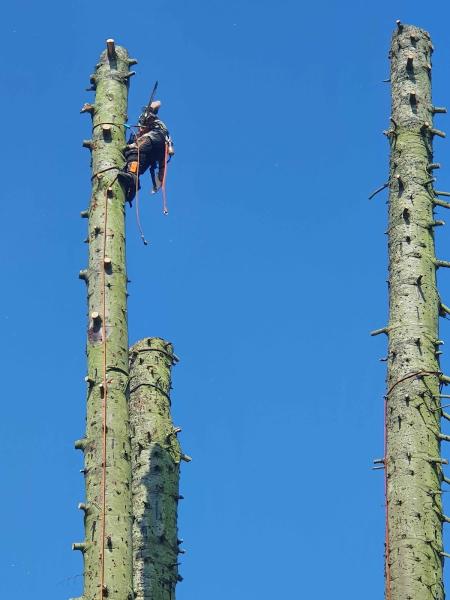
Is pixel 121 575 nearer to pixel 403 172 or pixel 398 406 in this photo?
pixel 398 406

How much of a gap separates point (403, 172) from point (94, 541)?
4.50 metres

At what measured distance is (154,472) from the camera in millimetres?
17547

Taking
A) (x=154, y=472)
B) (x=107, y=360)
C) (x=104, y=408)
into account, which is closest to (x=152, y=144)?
(x=154, y=472)

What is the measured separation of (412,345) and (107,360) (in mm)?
2504

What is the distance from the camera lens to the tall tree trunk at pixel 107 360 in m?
13.5

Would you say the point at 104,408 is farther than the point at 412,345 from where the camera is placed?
No

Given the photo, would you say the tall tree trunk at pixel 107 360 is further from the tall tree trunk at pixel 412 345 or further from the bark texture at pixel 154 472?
the bark texture at pixel 154 472

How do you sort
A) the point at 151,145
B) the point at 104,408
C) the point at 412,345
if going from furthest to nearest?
the point at 151,145 → the point at 412,345 → the point at 104,408

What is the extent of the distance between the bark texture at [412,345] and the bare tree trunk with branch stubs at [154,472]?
10.3ft

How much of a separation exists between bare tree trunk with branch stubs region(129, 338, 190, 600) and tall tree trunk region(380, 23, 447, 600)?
3136 millimetres

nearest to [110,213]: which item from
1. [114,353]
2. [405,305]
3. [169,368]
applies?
[114,353]

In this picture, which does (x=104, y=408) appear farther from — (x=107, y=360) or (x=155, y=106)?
Result: (x=155, y=106)

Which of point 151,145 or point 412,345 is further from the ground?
point 151,145

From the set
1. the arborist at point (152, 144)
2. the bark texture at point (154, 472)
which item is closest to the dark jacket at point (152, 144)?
the arborist at point (152, 144)
